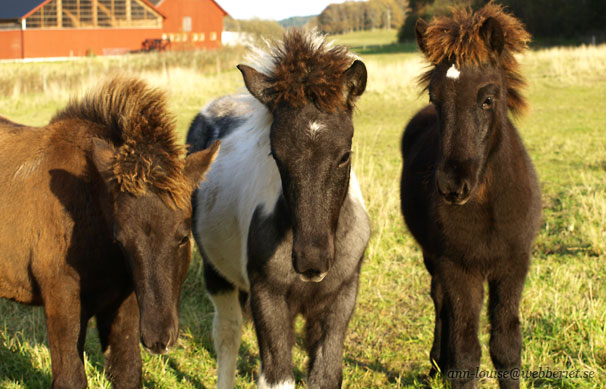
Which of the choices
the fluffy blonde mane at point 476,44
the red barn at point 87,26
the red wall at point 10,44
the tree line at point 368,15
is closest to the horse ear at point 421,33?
the fluffy blonde mane at point 476,44

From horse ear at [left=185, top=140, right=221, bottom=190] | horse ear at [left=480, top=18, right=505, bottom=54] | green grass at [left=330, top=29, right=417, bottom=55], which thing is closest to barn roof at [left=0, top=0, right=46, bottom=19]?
green grass at [left=330, top=29, right=417, bottom=55]

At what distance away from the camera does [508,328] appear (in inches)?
157

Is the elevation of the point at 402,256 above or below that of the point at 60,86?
below

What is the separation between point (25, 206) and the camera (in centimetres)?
368

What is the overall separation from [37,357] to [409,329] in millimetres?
3099

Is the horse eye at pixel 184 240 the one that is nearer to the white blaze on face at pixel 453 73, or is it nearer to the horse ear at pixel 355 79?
the horse ear at pixel 355 79

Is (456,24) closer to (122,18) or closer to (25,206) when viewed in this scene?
(25,206)

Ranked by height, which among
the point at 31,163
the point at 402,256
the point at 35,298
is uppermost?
the point at 31,163

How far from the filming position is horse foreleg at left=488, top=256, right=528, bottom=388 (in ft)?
13.1

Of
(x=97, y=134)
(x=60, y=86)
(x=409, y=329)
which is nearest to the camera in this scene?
(x=97, y=134)

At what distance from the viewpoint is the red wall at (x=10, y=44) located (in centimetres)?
4378

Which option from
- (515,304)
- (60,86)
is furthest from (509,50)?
(60,86)

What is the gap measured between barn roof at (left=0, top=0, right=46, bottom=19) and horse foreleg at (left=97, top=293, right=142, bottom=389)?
45561mm

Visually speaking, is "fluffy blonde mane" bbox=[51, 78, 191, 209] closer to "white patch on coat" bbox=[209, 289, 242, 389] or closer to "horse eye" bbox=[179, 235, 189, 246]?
"horse eye" bbox=[179, 235, 189, 246]
